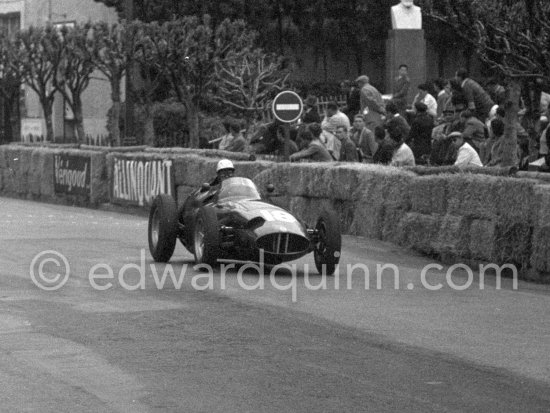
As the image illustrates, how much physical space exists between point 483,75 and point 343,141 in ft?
72.5

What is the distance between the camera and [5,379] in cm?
939

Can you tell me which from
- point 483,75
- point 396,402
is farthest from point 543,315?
point 483,75

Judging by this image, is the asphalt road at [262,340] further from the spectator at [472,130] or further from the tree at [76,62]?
the tree at [76,62]

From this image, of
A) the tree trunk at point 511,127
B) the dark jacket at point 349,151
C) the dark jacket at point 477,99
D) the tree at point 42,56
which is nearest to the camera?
the tree trunk at point 511,127

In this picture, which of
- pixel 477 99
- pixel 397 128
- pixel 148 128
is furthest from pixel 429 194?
pixel 148 128

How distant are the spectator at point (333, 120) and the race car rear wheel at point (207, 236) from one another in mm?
9800

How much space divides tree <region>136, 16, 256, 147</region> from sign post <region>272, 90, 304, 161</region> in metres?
8.64

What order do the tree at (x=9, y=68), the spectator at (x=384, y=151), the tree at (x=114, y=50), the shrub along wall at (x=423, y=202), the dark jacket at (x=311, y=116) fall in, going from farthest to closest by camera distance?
the tree at (x=9, y=68) → the tree at (x=114, y=50) → the dark jacket at (x=311, y=116) → the spectator at (x=384, y=151) → the shrub along wall at (x=423, y=202)

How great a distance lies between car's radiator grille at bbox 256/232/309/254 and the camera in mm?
15641

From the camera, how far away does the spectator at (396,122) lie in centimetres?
2213

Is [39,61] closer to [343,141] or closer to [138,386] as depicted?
[343,141]

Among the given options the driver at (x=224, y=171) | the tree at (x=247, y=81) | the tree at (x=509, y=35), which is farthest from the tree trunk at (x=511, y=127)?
the tree at (x=247, y=81)

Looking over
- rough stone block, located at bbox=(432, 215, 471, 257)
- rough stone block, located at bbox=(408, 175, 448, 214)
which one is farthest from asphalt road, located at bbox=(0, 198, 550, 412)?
rough stone block, located at bbox=(408, 175, 448, 214)

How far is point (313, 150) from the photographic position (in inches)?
936
